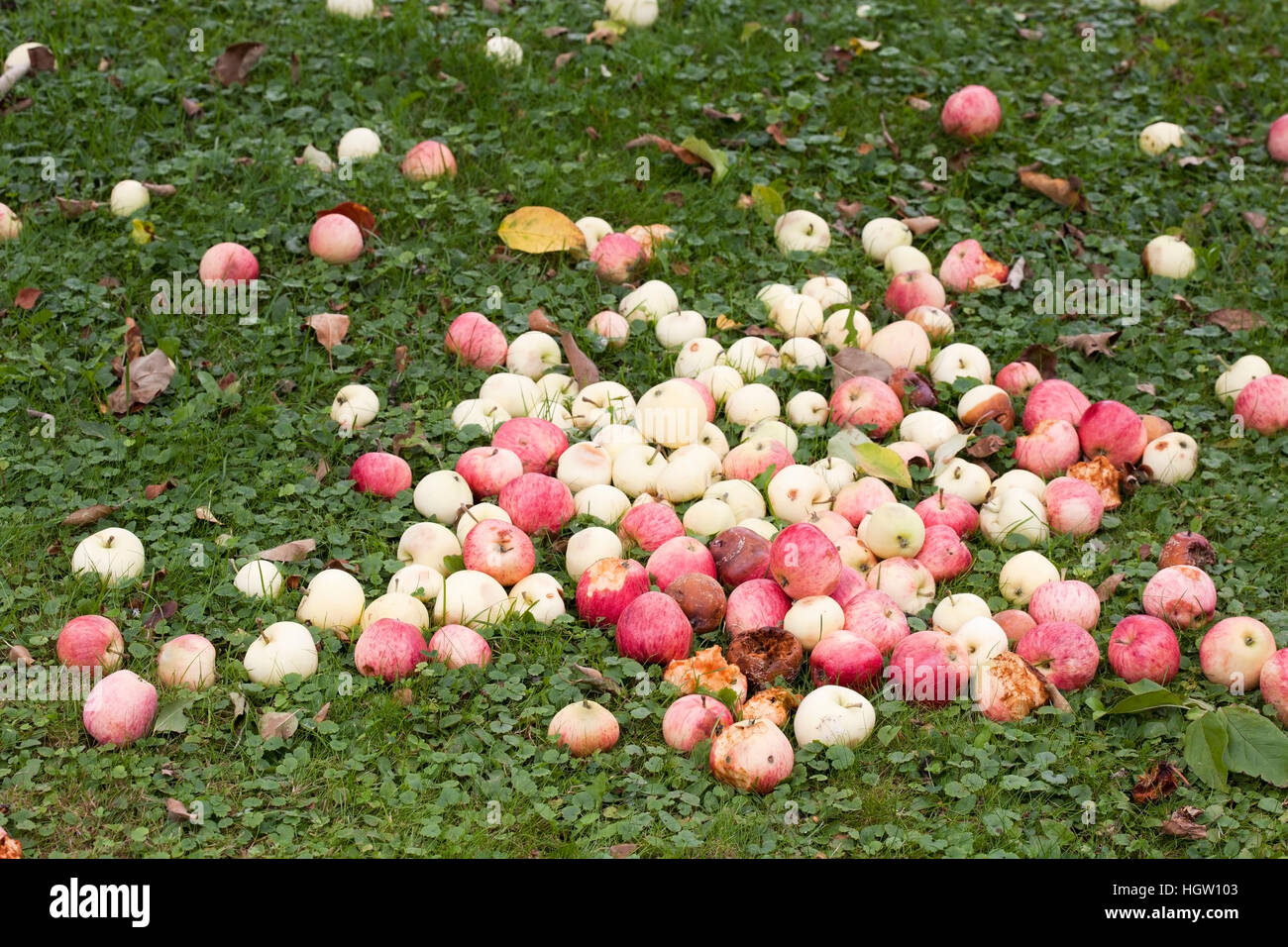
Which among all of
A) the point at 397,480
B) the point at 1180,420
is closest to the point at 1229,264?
the point at 1180,420

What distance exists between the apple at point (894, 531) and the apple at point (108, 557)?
7.70ft

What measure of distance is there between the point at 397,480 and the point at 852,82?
375 cm

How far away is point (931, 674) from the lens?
12.6ft

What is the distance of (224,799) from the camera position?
11.5ft

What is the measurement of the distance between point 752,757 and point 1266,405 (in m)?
2.83

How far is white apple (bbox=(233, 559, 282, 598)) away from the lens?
415 cm

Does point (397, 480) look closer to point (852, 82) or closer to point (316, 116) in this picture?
point (316, 116)

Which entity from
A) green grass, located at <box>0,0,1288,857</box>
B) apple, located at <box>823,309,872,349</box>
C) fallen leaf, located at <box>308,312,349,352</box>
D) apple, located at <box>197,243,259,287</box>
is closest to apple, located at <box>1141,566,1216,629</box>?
green grass, located at <box>0,0,1288,857</box>

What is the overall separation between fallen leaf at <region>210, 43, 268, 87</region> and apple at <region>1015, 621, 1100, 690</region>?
4778 mm

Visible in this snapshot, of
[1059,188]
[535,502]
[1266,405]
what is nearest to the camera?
[535,502]

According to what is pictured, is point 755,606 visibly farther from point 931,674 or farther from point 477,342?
point 477,342

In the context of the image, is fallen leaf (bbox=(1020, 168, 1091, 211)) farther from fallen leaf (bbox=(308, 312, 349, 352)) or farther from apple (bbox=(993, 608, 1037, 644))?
fallen leaf (bbox=(308, 312, 349, 352))

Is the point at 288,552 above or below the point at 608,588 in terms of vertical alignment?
above

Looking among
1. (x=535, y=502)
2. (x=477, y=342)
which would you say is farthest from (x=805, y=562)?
(x=477, y=342)
